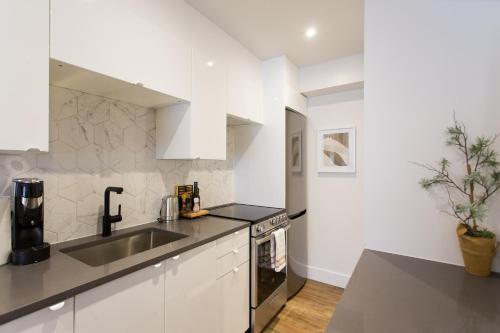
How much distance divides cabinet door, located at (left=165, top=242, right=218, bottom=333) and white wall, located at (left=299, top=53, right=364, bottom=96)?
221 cm

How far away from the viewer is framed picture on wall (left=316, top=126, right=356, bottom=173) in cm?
281

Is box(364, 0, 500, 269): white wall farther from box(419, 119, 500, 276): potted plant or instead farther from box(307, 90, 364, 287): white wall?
box(307, 90, 364, 287): white wall

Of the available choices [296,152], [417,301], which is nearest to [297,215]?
[296,152]

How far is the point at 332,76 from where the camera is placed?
9.02ft

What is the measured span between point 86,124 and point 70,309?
1081 millimetres

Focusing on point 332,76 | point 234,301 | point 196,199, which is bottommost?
point 234,301

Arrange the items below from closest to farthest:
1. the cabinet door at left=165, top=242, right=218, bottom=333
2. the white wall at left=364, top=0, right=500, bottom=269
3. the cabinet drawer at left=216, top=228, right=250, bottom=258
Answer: the white wall at left=364, top=0, right=500, bottom=269
the cabinet door at left=165, top=242, right=218, bottom=333
the cabinet drawer at left=216, top=228, right=250, bottom=258

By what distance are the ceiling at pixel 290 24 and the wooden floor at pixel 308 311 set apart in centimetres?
261

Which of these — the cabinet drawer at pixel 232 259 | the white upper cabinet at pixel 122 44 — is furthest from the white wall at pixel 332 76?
the cabinet drawer at pixel 232 259

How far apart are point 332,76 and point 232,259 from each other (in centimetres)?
226

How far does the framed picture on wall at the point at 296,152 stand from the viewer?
8.83ft

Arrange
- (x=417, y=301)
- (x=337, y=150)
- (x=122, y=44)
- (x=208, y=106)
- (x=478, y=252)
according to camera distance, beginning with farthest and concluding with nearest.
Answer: (x=337, y=150) < (x=208, y=106) < (x=122, y=44) < (x=478, y=252) < (x=417, y=301)

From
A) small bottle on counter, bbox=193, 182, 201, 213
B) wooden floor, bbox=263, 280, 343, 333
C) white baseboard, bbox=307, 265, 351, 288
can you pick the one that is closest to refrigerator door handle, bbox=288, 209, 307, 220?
white baseboard, bbox=307, 265, 351, 288

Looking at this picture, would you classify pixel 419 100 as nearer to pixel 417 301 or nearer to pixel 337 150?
pixel 417 301
